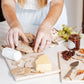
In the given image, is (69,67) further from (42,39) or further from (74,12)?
(74,12)

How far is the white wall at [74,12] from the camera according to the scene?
3.60m

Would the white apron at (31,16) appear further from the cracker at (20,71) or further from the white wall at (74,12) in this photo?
the white wall at (74,12)

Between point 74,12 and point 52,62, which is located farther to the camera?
point 74,12

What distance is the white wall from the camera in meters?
3.60

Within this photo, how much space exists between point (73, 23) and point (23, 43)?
281 centimetres

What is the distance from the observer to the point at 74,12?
373cm

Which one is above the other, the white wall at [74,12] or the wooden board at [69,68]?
the wooden board at [69,68]

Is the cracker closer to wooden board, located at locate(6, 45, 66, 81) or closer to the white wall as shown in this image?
wooden board, located at locate(6, 45, 66, 81)

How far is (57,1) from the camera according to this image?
1.40 meters

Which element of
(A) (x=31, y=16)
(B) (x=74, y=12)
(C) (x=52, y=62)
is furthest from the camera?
(B) (x=74, y=12)

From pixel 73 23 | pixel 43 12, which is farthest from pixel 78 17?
pixel 43 12

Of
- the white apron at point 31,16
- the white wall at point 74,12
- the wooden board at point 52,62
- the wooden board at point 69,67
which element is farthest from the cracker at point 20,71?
the white wall at point 74,12

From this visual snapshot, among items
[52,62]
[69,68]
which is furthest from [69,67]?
[52,62]

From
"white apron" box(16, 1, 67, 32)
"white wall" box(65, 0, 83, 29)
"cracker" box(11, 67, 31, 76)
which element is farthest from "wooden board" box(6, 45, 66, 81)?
"white wall" box(65, 0, 83, 29)
